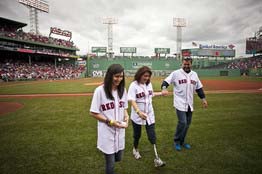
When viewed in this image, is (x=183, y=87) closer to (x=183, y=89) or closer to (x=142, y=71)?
(x=183, y=89)

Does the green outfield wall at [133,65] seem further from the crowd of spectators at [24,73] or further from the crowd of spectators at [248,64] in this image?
the crowd of spectators at [248,64]

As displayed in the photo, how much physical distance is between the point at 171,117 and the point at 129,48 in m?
57.1

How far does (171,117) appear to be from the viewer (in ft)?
22.1

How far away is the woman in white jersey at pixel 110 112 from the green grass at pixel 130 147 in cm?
123

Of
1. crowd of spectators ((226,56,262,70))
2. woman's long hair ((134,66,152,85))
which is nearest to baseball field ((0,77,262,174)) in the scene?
woman's long hair ((134,66,152,85))

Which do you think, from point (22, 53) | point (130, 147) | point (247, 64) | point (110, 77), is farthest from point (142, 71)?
point (247, 64)

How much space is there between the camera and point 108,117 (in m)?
2.24

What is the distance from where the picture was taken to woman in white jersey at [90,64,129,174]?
2131 mm

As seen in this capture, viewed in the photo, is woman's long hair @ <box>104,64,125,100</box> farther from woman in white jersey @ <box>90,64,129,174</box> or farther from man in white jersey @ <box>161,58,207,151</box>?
man in white jersey @ <box>161,58,207,151</box>

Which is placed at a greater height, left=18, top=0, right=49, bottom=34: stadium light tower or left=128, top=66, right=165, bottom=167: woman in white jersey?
left=18, top=0, right=49, bottom=34: stadium light tower

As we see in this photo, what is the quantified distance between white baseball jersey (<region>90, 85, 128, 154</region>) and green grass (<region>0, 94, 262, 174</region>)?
127 cm

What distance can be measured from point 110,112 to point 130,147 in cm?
236

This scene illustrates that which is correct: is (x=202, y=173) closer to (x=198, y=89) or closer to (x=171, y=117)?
(x=198, y=89)

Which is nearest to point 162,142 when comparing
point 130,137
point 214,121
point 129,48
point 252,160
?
point 130,137
